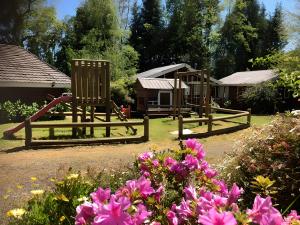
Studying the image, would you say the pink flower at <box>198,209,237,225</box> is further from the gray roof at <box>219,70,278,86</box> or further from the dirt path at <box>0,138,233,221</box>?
the gray roof at <box>219,70,278,86</box>

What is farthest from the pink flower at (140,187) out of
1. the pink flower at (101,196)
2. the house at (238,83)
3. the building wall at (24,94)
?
the house at (238,83)

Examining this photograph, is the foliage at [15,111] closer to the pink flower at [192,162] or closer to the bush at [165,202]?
the bush at [165,202]

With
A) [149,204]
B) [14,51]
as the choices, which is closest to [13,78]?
[14,51]

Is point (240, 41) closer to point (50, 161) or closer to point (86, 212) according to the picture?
point (50, 161)

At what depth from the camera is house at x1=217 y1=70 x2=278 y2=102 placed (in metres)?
35.4

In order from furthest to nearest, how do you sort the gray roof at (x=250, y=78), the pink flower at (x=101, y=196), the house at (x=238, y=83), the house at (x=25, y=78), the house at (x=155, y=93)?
the house at (x=238, y=83)
the gray roof at (x=250, y=78)
the house at (x=155, y=93)
the house at (x=25, y=78)
the pink flower at (x=101, y=196)

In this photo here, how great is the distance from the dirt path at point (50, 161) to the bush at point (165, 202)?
9.99ft

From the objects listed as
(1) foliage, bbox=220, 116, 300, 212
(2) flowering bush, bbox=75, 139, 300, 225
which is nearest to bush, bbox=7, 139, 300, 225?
(2) flowering bush, bbox=75, 139, 300, 225

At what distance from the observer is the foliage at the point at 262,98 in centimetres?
3222

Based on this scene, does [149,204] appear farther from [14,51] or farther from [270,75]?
[270,75]

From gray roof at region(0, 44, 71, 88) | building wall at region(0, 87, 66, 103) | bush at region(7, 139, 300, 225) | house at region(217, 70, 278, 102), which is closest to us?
bush at region(7, 139, 300, 225)

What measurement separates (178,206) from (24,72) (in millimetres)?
20958

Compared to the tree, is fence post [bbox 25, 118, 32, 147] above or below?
below

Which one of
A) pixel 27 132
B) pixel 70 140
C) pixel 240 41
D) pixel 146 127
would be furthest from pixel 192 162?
pixel 240 41
